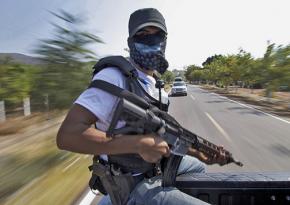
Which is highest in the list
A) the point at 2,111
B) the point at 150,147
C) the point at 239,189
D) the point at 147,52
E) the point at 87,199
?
the point at 147,52

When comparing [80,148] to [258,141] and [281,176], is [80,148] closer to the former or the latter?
[281,176]

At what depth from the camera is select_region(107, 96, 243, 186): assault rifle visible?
1795mm

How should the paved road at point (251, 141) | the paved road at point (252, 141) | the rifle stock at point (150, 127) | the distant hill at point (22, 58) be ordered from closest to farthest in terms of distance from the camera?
the rifle stock at point (150, 127), the paved road at point (251, 141), the paved road at point (252, 141), the distant hill at point (22, 58)

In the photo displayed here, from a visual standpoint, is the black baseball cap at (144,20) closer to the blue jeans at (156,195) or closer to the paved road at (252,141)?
the blue jeans at (156,195)

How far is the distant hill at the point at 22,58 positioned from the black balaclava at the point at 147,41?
7.45 metres

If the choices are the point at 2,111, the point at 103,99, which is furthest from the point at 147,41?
the point at 2,111

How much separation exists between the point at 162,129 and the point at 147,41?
0.60 meters

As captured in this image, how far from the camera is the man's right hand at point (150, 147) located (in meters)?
1.90

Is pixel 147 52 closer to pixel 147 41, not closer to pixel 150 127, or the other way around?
pixel 147 41

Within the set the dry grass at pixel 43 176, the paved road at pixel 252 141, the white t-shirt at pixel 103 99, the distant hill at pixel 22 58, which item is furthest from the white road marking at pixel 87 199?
the distant hill at pixel 22 58

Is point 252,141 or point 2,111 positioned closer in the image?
point 252,141

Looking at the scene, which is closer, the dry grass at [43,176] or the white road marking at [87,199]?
the white road marking at [87,199]

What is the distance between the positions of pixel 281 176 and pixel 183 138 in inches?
29.6

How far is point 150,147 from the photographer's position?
6.29ft
